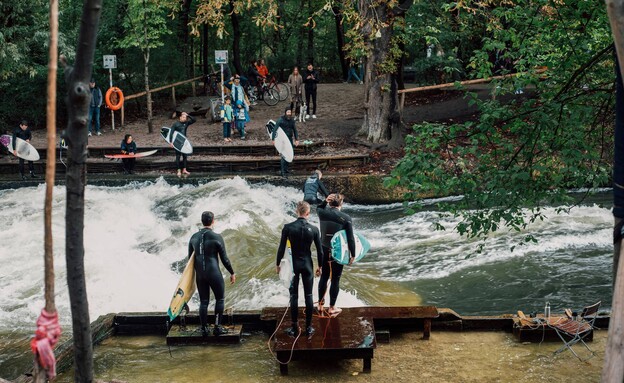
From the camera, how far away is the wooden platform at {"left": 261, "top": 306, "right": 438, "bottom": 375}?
898 cm

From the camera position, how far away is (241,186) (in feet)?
68.8

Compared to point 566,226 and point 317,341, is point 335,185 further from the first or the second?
point 317,341

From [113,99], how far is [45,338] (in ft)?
71.2

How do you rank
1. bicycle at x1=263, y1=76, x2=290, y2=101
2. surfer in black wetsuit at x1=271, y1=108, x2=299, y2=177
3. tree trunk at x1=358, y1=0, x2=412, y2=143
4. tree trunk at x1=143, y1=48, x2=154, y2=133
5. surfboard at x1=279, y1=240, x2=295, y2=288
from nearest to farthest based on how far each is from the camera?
surfboard at x1=279, y1=240, x2=295, y2=288, surfer in black wetsuit at x1=271, y1=108, x2=299, y2=177, tree trunk at x1=358, y1=0, x2=412, y2=143, tree trunk at x1=143, y1=48, x2=154, y2=133, bicycle at x1=263, y1=76, x2=290, y2=101

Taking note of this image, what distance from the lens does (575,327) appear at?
9859 mm

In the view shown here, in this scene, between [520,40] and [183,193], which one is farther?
[183,193]

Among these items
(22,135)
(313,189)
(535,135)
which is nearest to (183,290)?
(535,135)

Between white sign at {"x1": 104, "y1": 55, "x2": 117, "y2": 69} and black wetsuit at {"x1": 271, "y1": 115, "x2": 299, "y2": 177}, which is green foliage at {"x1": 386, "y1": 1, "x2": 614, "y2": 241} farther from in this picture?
white sign at {"x1": 104, "y1": 55, "x2": 117, "y2": 69}

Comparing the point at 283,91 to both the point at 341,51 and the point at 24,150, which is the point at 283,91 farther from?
the point at 24,150

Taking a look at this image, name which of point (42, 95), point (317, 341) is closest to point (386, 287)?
point (317, 341)

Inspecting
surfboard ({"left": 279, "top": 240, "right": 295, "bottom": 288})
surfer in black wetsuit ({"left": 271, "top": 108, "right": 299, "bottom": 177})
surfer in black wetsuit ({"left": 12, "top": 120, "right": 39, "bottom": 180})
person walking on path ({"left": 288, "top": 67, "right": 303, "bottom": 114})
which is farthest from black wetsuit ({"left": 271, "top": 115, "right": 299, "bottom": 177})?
surfboard ({"left": 279, "top": 240, "right": 295, "bottom": 288})

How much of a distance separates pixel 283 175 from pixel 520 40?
452 inches

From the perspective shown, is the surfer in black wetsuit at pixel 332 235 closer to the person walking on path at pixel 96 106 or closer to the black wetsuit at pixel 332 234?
the black wetsuit at pixel 332 234

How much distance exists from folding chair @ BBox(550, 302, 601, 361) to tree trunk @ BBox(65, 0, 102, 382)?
6.39 metres
